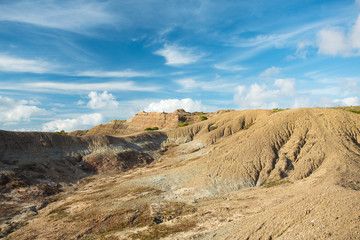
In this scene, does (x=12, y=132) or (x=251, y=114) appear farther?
(x=251, y=114)

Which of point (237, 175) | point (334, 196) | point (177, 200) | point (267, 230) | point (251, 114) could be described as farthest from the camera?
point (251, 114)

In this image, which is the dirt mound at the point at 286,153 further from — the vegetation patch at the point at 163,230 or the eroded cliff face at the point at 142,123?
the eroded cliff face at the point at 142,123

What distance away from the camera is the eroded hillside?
1095cm

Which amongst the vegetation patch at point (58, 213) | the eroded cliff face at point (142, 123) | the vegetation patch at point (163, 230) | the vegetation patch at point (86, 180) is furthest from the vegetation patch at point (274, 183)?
the eroded cliff face at point (142, 123)

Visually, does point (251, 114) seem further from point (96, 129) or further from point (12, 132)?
point (96, 129)

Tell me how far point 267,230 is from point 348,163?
15.3m

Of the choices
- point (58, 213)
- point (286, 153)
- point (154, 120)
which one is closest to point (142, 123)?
point (154, 120)

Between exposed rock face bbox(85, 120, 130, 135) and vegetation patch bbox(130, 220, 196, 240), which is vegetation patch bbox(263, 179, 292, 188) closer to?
vegetation patch bbox(130, 220, 196, 240)

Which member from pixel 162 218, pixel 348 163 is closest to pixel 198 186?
pixel 162 218

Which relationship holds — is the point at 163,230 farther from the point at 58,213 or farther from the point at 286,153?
the point at 286,153

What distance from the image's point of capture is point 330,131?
26219 mm

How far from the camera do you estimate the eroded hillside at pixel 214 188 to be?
10953 millimetres

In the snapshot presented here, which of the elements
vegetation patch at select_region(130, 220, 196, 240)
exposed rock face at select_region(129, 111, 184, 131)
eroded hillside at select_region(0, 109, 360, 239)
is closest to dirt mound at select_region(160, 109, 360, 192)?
eroded hillside at select_region(0, 109, 360, 239)

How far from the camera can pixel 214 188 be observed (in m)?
21.6
